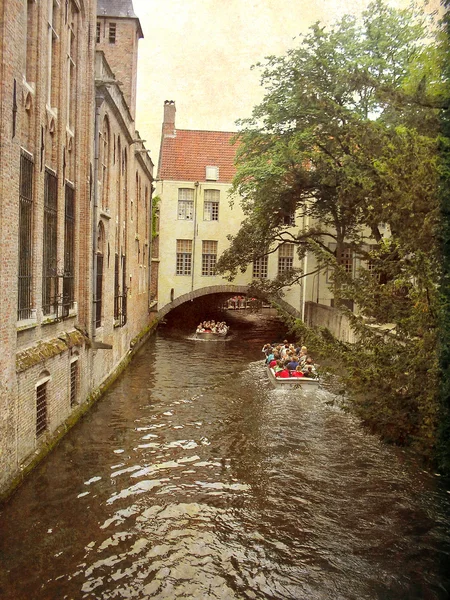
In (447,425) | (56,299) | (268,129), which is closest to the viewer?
(447,425)

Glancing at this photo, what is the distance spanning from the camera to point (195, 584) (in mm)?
6961

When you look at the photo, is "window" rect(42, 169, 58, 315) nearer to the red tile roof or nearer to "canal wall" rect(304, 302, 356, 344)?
"canal wall" rect(304, 302, 356, 344)

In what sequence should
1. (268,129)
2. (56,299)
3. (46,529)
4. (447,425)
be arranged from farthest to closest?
(268,129), (56,299), (46,529), (447,425)

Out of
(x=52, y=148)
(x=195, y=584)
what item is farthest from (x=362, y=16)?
(x=195, y=584)

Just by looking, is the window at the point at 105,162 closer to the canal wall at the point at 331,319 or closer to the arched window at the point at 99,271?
the arched window at the point at 99,271

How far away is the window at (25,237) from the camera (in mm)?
9578

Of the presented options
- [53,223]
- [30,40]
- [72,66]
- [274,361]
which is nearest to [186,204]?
[274,361]

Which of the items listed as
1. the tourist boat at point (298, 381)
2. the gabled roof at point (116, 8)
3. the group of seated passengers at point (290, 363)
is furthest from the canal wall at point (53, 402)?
the gabled roof at point (116, 8)

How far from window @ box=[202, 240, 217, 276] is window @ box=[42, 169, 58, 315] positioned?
21683 mm

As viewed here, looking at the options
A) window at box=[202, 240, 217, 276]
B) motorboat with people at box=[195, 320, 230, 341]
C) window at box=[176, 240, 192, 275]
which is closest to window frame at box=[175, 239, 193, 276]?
window at box=[176, 240, 192, 275]

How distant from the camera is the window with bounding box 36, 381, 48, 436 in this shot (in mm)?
10484

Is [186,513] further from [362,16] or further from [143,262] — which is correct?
[143,262]

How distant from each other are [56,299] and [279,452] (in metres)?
5.32

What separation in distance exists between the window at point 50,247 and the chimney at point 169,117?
2518 cm
